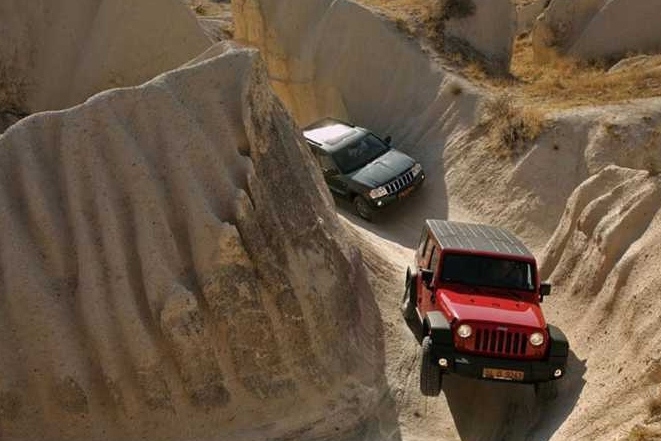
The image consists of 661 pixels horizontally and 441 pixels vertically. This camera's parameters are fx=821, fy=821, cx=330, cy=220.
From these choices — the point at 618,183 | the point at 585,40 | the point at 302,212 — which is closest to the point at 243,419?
the point at 302,212

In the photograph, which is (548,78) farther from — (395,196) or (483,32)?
(395,196)

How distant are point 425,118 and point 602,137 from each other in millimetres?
4762

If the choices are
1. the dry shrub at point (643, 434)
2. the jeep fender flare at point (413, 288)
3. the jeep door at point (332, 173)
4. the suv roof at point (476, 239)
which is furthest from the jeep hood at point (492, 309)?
the jeep door at point (332, 173)

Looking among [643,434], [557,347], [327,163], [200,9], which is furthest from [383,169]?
[200,9]

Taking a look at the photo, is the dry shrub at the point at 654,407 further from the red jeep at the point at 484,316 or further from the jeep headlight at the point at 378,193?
the jeep headlight at the point at 378,193

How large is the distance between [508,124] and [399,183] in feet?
9.46

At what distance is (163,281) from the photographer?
8.74 meters

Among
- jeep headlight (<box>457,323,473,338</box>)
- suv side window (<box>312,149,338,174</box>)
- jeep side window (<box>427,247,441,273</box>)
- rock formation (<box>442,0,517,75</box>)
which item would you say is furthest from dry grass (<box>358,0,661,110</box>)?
jeep headlight (<box>457,323,473,338</box>)

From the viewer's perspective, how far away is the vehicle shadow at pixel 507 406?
9.37 metres

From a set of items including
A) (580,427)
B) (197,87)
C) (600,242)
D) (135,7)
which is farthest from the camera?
(135,7)

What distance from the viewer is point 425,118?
19688mm

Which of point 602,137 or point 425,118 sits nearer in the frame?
point 602,137

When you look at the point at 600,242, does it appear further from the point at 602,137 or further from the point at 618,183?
the point at 602,137

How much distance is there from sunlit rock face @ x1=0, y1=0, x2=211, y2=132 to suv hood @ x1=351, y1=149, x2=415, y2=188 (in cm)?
416
